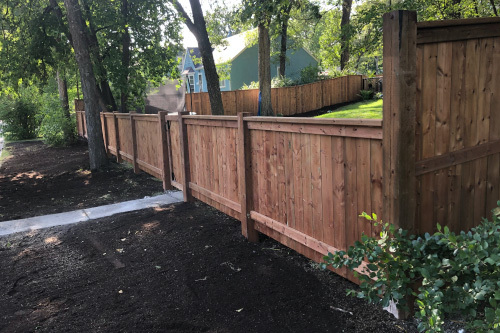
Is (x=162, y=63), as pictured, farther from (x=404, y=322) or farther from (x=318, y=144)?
(x=404, y=322)

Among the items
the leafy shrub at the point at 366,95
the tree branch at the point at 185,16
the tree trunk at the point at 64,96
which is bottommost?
the leafy shrub at the point at 366,95

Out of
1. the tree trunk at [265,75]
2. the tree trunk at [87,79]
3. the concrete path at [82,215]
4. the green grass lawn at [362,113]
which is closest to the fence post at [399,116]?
the concrete path at [82,215]

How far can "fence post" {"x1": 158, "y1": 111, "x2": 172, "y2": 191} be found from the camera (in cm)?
769

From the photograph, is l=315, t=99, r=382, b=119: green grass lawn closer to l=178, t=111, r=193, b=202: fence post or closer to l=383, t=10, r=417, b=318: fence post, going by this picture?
l=178, t=111, r=193, b=202: fence post

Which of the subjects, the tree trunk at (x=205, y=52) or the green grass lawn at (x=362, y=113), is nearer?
the tree trunk at (x=205, y=52)

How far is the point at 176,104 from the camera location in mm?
28750

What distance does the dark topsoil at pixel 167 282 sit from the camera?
324 centimetres

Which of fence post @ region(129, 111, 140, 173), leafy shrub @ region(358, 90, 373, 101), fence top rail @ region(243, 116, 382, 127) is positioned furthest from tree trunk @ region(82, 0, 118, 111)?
leafy shrub @ region(358, 90, 373, 101)

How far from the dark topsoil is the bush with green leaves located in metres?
0.46

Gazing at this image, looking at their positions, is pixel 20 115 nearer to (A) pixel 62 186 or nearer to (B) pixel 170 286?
(A) pixel 62 186

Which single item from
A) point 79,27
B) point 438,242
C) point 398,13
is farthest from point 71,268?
point 79,27

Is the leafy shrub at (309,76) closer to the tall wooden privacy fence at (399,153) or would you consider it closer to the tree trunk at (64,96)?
the tree trunk at (64,96)

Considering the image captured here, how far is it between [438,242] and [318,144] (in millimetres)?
1370

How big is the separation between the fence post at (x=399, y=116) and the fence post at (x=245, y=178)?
214 cm
